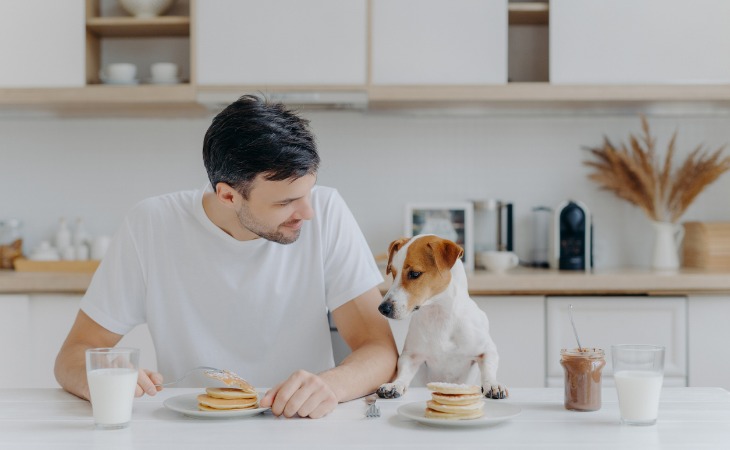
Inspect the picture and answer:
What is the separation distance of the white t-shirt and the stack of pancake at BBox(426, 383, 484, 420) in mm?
583

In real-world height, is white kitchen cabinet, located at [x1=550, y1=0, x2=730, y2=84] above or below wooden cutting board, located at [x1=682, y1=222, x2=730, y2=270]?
above

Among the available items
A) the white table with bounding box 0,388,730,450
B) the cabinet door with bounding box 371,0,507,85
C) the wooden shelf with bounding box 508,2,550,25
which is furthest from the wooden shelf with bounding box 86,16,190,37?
the white table with bounding box 0,388,730,450

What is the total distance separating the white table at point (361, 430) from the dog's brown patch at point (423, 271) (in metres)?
0.19

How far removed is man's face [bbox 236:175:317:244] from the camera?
5.20 feet

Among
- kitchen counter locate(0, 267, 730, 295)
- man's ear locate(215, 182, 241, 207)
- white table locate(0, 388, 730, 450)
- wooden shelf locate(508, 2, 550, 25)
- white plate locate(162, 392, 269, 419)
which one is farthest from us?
wooden shelf locate(508, 2, 550, 25)

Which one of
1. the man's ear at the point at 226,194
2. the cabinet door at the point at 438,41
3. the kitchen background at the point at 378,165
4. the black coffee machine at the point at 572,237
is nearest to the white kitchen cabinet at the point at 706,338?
the black coffee machine at the point at 572,237

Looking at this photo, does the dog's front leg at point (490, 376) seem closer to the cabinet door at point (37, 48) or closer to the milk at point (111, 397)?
the milk at point (111, 397)

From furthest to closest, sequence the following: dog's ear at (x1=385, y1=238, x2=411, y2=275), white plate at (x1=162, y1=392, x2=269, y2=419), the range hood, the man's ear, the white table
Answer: the range hood < the man's ear < dog's ear at (x1=385, y1=238, x2=411, y2=275) < white plate at (x1=162, y1=392, x2=269, y2=419) < the white table

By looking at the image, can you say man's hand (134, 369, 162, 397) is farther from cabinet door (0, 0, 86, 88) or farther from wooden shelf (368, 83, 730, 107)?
cabinet door (0, 0, 86, 88)

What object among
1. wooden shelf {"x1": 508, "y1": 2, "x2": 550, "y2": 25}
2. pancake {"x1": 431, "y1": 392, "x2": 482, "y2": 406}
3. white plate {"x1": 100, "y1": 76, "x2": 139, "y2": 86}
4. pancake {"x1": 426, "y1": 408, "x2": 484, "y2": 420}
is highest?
wooden shelf {"x1": 508, "y1": 2, "x2": 550, "y2": 25}

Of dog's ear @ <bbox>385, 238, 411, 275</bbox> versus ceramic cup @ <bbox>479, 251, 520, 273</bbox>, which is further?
ceramic cup @ <bbox>479, 251, 520, 273</bbox>

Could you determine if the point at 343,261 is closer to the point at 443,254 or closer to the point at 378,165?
the point at 443,254

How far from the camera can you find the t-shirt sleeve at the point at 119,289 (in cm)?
176

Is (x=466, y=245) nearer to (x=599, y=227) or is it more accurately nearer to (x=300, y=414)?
(x=599, y=227)
